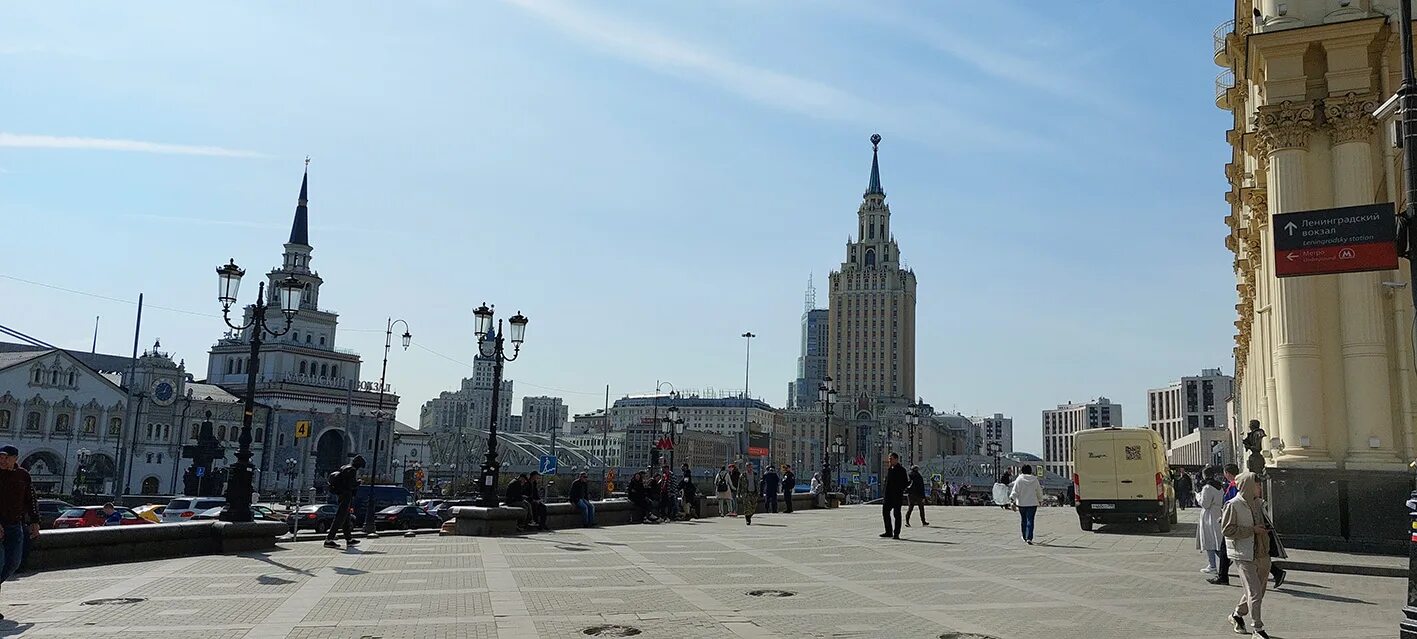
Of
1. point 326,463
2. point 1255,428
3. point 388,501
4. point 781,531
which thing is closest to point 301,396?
point 326,463

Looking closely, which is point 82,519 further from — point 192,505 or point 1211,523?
point 1211,523

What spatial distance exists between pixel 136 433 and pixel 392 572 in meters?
88.4

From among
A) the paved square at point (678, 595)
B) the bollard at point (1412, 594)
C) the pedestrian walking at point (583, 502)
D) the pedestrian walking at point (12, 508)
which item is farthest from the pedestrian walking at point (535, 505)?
the bollard at point (1412, 594)

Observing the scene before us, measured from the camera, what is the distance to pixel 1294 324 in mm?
19719

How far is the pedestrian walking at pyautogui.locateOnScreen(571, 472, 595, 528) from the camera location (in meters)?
25.5

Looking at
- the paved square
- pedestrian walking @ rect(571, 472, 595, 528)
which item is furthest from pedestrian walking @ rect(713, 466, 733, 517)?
the paved square

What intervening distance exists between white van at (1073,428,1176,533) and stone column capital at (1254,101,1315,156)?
7.69 meters

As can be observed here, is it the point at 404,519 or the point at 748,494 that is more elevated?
the point at 748,494

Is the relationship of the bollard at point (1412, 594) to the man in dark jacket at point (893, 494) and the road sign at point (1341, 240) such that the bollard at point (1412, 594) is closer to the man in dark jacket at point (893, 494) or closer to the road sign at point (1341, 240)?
the road sign at point (1341, 240)

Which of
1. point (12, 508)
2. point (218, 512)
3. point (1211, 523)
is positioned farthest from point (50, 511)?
point (1211, 523)

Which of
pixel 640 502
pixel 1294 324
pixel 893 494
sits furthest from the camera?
pixel 640 502

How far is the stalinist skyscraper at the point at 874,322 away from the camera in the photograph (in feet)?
606

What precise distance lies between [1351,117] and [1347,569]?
9246 mm

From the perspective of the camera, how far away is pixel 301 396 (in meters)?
117
